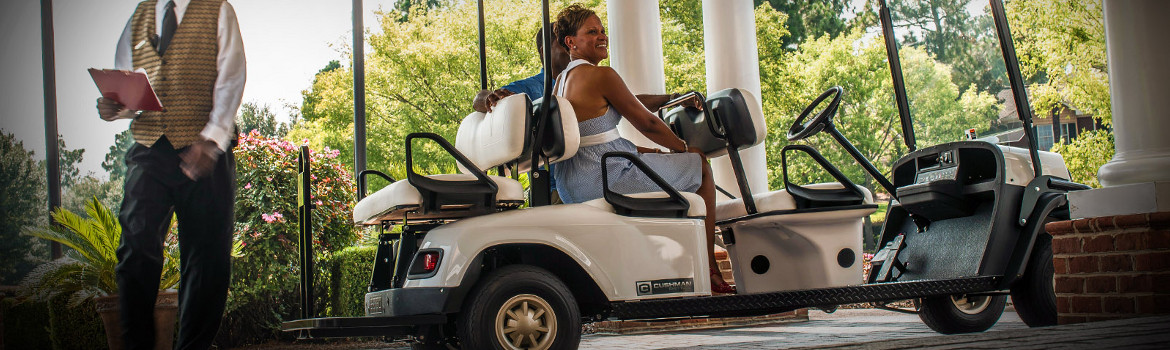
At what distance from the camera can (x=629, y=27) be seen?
673 centimetres

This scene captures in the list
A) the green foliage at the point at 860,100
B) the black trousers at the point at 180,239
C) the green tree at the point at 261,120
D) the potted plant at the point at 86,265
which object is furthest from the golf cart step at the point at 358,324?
the green tree at the point at 261,120

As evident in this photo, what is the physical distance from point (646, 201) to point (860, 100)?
23.9 m

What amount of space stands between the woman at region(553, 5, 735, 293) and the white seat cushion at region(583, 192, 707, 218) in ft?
0.77

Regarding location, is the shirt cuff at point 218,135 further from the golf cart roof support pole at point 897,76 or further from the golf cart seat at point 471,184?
the golf cart roof support pole at point 897,76

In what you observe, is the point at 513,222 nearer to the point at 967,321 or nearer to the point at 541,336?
the point at 541,336

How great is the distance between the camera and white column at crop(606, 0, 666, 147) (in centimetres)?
669

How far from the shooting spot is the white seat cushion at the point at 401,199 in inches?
127

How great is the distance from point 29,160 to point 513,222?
937 centimetres

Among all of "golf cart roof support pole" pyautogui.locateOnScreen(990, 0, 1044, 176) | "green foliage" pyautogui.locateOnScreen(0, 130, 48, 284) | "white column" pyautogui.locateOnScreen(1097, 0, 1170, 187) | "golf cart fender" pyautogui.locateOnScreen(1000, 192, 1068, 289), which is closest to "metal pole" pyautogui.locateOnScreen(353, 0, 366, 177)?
"green foliage" pyautogui.locateOnScreen(0, 130, 48, 284)

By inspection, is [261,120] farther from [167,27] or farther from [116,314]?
[167,27]

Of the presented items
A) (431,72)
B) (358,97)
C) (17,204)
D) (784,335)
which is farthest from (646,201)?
(431,72)

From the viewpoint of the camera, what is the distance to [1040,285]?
14.6ft

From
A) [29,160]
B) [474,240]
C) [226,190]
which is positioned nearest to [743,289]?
[474,240]

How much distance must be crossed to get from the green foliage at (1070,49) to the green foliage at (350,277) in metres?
14.7
